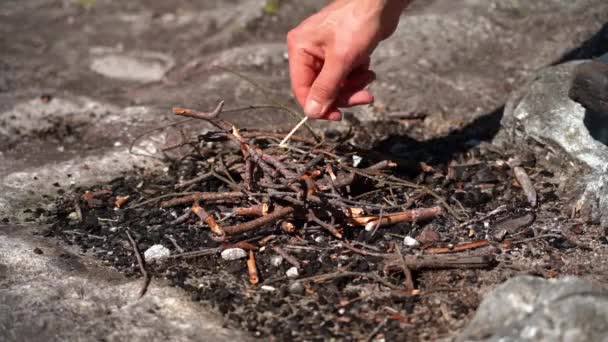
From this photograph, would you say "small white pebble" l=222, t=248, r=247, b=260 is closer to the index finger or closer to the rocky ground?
the rocky ground

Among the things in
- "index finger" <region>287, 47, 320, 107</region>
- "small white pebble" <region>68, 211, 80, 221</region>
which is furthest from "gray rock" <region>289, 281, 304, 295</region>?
"small white pebble" <region>68, 211, 80, 221</region>

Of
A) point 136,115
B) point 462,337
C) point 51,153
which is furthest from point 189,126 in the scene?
point 462,337

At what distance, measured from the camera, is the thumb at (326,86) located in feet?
10.3

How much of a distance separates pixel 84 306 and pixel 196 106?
7.02ft

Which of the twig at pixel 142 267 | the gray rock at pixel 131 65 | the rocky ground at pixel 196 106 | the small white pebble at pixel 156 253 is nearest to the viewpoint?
the rocky ground at pixel 196 106

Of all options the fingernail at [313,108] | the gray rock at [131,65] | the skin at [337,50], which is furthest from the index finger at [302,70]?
the gray rock at [131,65]

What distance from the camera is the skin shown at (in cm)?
312

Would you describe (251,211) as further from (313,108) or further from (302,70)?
(302,70)

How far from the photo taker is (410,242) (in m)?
3.16

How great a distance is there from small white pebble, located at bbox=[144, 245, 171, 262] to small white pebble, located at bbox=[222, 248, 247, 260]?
10.2 inches

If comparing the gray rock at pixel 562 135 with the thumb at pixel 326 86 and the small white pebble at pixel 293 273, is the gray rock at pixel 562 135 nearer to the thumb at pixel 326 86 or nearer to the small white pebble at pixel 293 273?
the thumb at pixel 326 86

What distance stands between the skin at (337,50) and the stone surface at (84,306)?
104cm

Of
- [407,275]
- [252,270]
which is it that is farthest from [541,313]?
[252,270]

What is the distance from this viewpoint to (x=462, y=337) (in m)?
2.44
